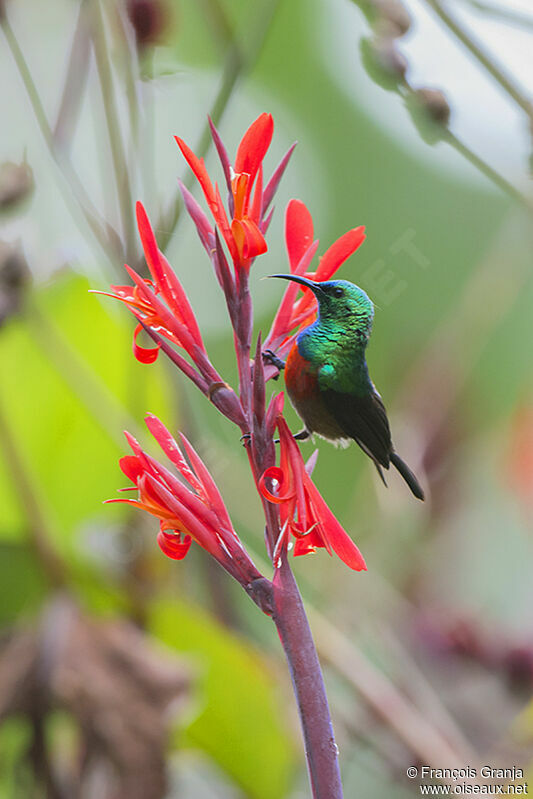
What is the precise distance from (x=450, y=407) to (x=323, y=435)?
60 cm

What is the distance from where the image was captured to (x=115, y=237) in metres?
0.50

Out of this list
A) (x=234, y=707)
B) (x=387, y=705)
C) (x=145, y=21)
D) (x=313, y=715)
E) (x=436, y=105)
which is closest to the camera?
(x=313, y=715)

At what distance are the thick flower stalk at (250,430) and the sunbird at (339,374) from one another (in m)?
0.01

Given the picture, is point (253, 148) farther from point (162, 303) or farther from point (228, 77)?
point (228, 77)

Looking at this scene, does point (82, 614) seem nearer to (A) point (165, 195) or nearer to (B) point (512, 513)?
(A) point (165, 195)

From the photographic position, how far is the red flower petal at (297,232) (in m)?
0.32

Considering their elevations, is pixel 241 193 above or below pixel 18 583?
above

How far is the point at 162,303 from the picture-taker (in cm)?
30

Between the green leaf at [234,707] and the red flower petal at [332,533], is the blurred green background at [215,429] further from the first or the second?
the red flower petal at [332,533]

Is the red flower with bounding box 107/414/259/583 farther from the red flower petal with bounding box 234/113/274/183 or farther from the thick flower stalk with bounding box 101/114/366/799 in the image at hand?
the red flower petal with bounding box 234/113/274/183

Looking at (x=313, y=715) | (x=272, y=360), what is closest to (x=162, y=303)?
(x=272, y=360)

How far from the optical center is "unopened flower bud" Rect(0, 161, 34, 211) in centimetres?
59

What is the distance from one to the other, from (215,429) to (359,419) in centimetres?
27

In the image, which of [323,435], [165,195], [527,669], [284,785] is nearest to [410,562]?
[527,669]
